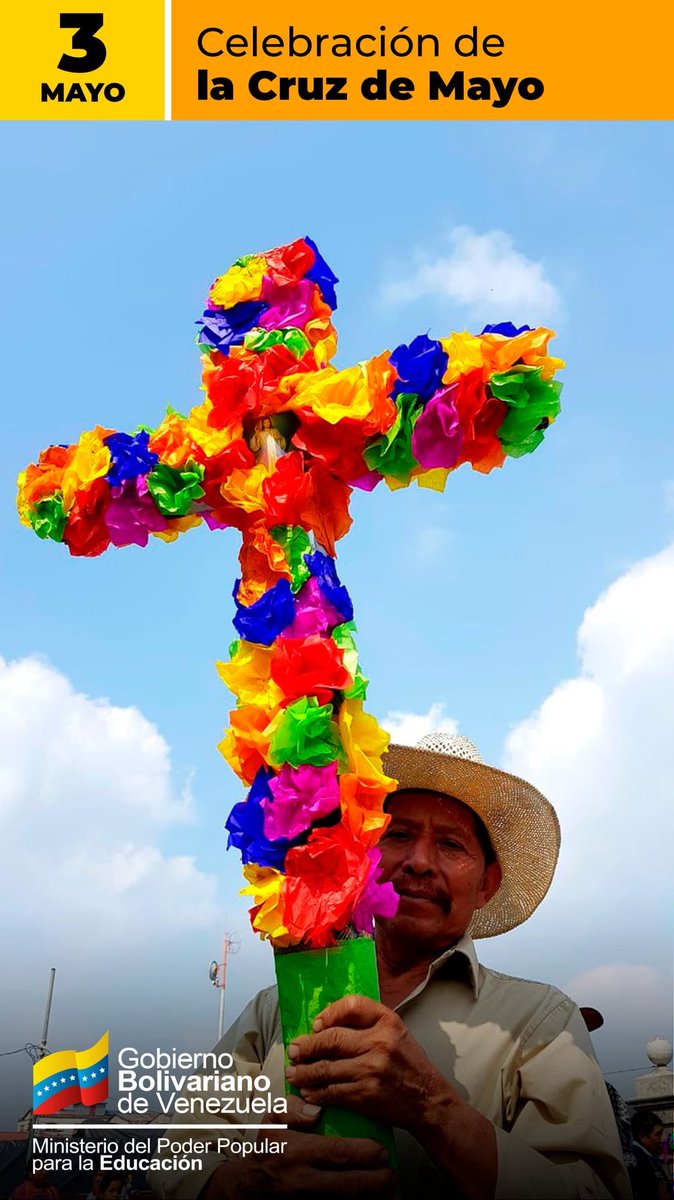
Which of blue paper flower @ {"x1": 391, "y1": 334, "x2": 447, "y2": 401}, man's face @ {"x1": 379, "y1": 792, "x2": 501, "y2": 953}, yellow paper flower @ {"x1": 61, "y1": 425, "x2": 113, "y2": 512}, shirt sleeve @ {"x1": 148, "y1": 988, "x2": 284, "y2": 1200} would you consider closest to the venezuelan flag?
shirt sleeve @ {"x1": 148, "y1": 988, "x2": 284, "y2": 1200}

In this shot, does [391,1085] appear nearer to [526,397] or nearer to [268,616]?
[268,616]

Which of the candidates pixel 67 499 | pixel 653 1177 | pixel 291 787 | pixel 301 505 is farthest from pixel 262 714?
pixel 653 1177

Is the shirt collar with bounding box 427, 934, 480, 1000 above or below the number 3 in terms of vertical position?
below

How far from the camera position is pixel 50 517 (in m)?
2.96

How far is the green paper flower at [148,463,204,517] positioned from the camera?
2.84m

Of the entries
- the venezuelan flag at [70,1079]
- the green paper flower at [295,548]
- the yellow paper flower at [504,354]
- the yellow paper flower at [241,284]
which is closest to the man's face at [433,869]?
the green paper flower at [295,548]

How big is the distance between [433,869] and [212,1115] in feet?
2.61

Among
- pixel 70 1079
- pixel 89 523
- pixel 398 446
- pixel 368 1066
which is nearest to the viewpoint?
pixel 368 1066

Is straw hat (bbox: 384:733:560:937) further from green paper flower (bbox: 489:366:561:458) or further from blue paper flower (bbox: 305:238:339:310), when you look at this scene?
blue paper flower (bbox: 305:238:339:310)

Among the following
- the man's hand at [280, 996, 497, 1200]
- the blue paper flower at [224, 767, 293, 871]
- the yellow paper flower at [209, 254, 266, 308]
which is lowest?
the man's hand at [280, 996, 497, 1200]

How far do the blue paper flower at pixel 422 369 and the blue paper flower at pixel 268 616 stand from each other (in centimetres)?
58

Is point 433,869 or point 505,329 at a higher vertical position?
point 505,329

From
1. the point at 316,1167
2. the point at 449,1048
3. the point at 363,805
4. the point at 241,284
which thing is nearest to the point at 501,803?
the point at 449,1048

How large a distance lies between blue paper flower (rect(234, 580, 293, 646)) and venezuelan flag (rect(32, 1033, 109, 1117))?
4.66 meters
